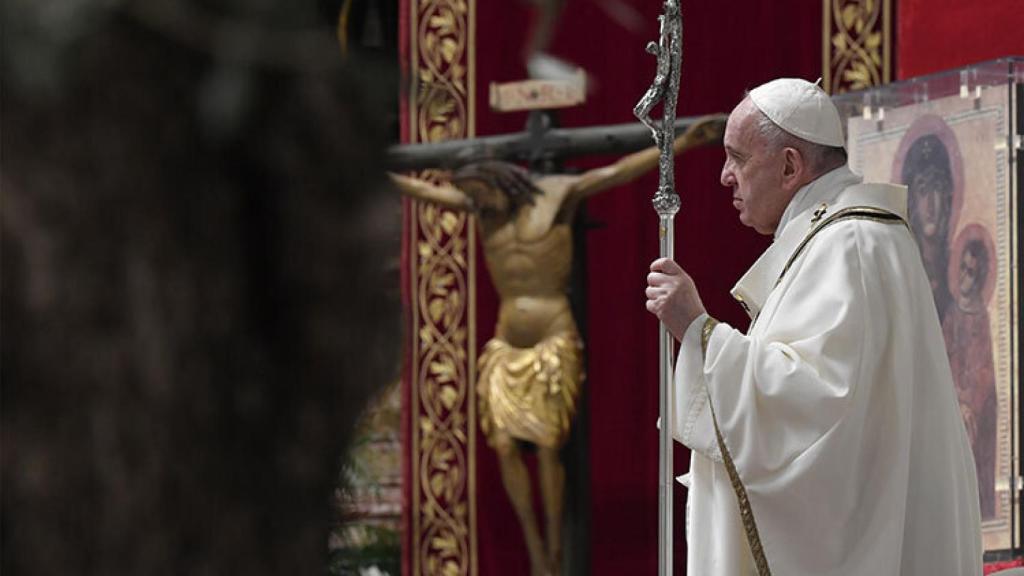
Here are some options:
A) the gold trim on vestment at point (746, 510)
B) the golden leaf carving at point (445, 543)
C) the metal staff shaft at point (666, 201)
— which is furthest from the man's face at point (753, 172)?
the golden leaf carving at point (445, 543)

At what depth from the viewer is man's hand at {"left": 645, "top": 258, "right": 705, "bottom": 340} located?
372cm

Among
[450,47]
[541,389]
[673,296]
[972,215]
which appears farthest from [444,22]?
[673,296]

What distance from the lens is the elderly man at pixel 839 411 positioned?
3.64m

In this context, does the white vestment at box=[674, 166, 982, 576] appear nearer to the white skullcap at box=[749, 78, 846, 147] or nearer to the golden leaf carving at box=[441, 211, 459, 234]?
the white skullcap at box=[749, 78, 846, 147]

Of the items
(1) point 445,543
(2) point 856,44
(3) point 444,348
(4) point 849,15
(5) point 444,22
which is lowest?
(1) point 445,543

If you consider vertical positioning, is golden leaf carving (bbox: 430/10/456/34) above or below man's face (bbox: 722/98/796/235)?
above

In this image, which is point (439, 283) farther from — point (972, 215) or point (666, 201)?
point (666, 201)

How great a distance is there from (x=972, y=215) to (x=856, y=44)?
7.77 ft

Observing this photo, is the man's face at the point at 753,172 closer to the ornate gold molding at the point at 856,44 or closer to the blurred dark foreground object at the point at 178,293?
the blurred dark foreground object at the point at 178,293

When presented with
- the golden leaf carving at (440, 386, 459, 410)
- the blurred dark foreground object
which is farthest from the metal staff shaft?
the golden leaf carving at (440, 386, 459, 410)

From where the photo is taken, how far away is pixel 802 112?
3840 millimetres

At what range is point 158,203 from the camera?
0.67 meters

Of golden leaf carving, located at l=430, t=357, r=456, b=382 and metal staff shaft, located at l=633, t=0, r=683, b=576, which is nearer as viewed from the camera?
metal staff shaft, located at l=633, t=0, r=683, b=576

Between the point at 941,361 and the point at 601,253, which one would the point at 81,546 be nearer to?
the point at 941,361
